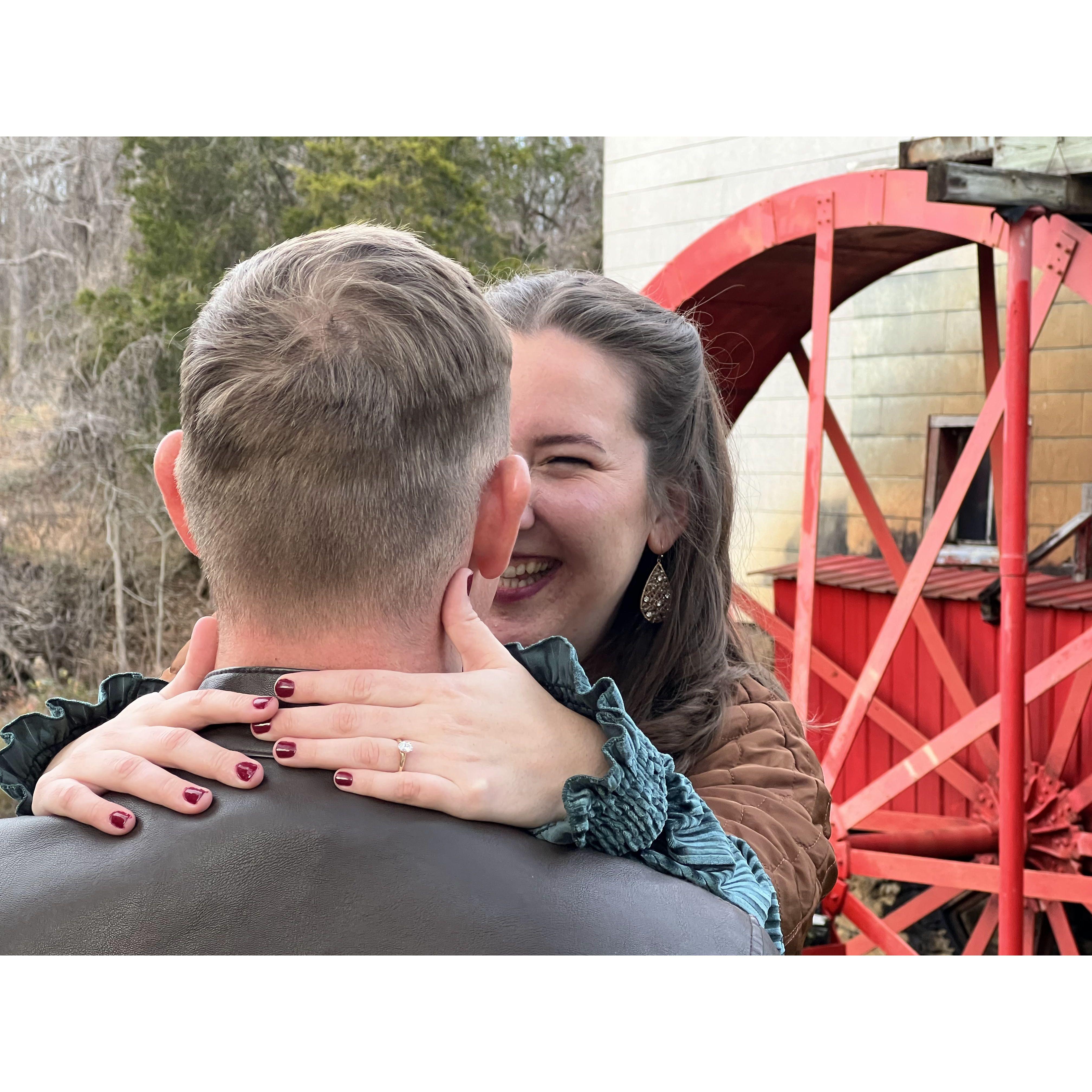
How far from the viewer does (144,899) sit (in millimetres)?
1004

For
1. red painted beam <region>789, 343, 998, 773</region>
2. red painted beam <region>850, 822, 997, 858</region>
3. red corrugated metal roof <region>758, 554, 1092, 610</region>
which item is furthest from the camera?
red painted beam <region>789, 343, 998, 773</region>

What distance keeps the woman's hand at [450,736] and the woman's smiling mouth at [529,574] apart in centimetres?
90

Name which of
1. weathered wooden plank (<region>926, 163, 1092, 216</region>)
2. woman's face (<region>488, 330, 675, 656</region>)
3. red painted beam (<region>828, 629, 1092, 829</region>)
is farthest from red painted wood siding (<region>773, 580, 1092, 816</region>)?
woman's face (<region>488, 330, 675, 656</region>)

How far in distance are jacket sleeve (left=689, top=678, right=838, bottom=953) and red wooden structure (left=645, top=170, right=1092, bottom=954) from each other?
2.19 m

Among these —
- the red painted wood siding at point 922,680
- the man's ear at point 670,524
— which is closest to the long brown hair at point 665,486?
the man's ear at point 670,524

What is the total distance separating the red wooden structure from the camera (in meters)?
4.13

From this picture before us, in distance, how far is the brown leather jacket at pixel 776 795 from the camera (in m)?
1.79

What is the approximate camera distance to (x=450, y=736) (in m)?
1.10

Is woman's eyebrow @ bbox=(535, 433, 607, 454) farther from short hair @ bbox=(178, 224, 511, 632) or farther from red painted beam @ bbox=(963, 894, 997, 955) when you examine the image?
red painted beam @ bbox=(963, 894, 997, 955)

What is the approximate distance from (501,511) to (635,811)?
30cm

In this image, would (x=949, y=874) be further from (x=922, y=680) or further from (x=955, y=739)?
(x=922, y=680)

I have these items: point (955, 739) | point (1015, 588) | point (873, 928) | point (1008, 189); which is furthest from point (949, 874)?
point (1008, 189)

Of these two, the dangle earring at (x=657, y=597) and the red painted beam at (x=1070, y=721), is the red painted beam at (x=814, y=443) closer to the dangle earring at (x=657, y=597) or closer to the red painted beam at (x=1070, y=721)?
the red painted beam at (x=1070, y=721)
